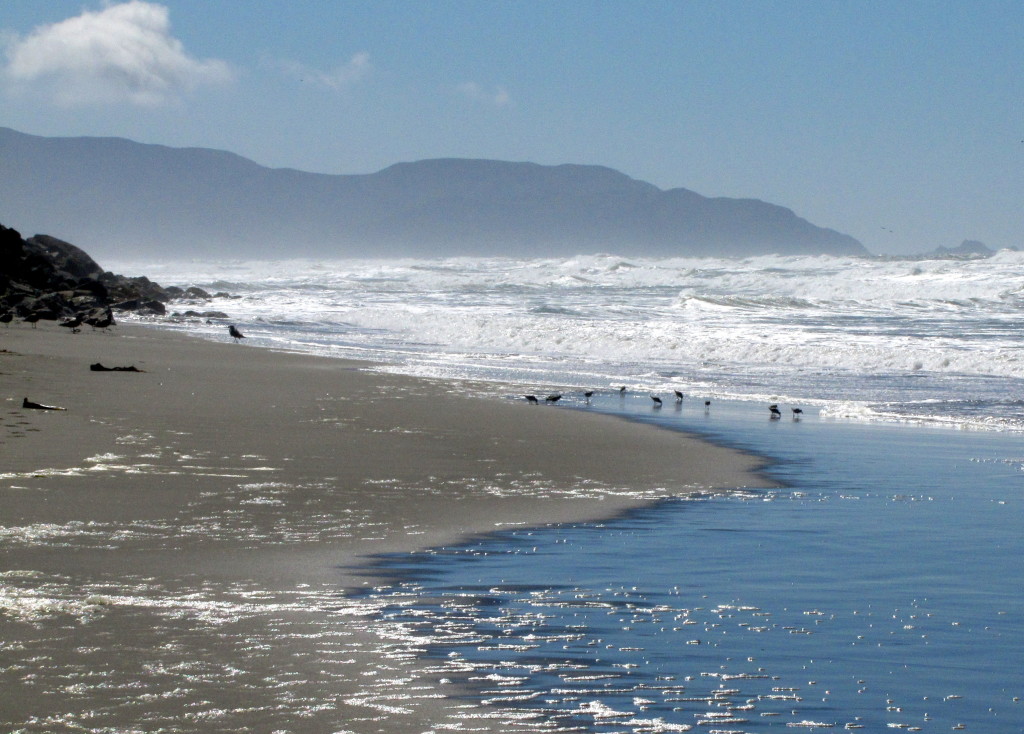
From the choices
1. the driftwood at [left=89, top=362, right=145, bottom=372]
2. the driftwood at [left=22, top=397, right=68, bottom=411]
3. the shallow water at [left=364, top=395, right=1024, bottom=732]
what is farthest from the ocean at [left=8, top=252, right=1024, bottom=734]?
the driftwood at [left=22, top=397, right=68, bottom=411]

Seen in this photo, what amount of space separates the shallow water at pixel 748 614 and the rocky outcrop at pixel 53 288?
17.4 m

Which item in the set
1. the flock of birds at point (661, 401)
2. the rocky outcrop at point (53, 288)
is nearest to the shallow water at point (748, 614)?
the flock of birds at point (661, 401)

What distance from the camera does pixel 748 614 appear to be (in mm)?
4629

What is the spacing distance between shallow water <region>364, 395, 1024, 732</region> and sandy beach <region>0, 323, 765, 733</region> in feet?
1.01

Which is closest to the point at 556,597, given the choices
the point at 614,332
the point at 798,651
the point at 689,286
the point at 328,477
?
the point at 798,651

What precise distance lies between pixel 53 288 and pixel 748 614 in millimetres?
24019

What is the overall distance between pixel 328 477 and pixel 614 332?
16.4 meters

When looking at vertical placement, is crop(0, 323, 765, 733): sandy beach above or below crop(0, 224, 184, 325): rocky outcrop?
below

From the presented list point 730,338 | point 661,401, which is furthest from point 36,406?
point 730,338

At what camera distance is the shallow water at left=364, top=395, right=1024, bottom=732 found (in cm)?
369

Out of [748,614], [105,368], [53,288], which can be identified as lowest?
[748,614]

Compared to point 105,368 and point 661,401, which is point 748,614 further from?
point 105,368

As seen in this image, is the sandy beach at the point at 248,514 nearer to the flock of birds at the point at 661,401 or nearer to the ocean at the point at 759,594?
the ocean at the point at 759,594

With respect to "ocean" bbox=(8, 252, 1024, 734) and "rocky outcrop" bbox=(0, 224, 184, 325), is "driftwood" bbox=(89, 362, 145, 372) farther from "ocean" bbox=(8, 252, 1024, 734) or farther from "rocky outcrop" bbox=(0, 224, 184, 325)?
"rocky outcrop" bbox=(0, 224, 184, 325)
